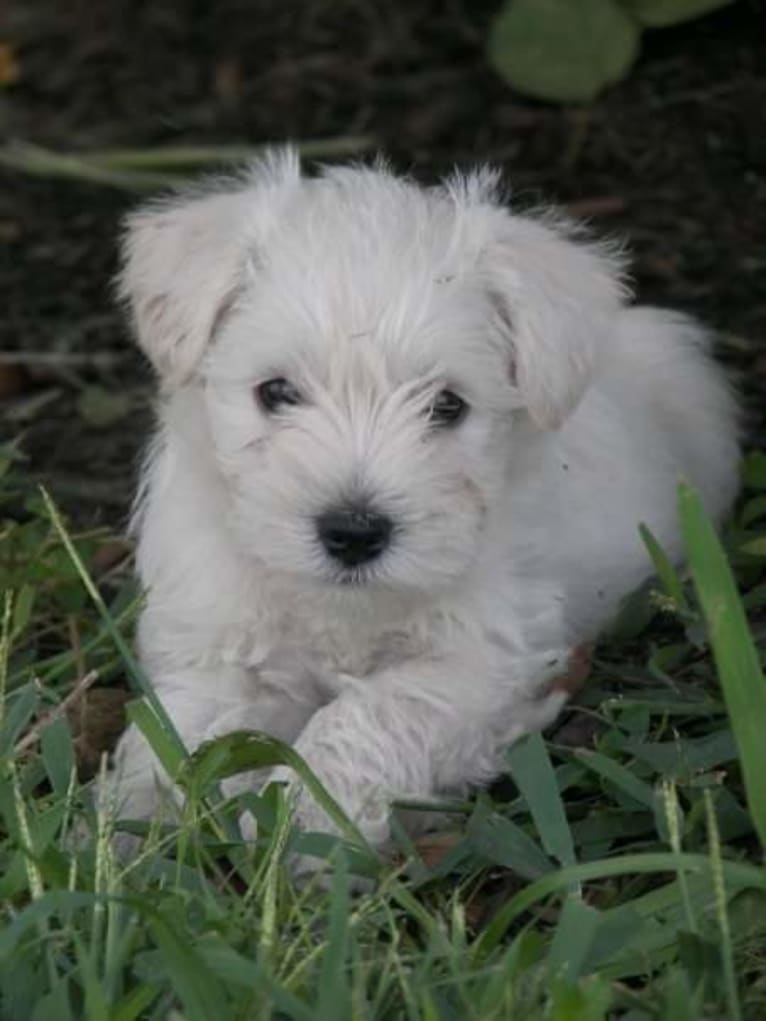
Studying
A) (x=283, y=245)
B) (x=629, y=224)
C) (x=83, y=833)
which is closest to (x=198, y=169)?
(x=629, y=224)

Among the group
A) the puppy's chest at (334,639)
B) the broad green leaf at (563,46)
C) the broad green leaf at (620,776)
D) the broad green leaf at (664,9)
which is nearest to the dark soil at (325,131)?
the broad green leaf at (563,46)

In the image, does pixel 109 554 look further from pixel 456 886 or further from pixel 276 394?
pixel 456 886

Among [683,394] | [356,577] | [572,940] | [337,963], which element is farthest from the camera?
[683,394]

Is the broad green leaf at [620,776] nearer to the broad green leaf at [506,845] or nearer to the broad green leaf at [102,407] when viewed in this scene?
the broad green leaf at [506,845]

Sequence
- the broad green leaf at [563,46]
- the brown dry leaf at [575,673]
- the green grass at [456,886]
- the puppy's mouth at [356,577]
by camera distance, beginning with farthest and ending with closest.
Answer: the broad green leaf at [563,46], the brown dry leaf at [575,673], the puppy's mouth at [356,577], the green grass at [456,886]

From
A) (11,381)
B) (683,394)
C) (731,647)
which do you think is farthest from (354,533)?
(11,381)

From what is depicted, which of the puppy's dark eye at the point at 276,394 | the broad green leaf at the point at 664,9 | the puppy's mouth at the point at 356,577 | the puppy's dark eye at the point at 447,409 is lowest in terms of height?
the broad green leaf at the point at 664,9

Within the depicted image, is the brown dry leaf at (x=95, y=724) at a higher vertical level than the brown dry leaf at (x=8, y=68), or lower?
higher

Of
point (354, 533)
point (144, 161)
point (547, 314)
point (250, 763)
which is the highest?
point (547, 314)
